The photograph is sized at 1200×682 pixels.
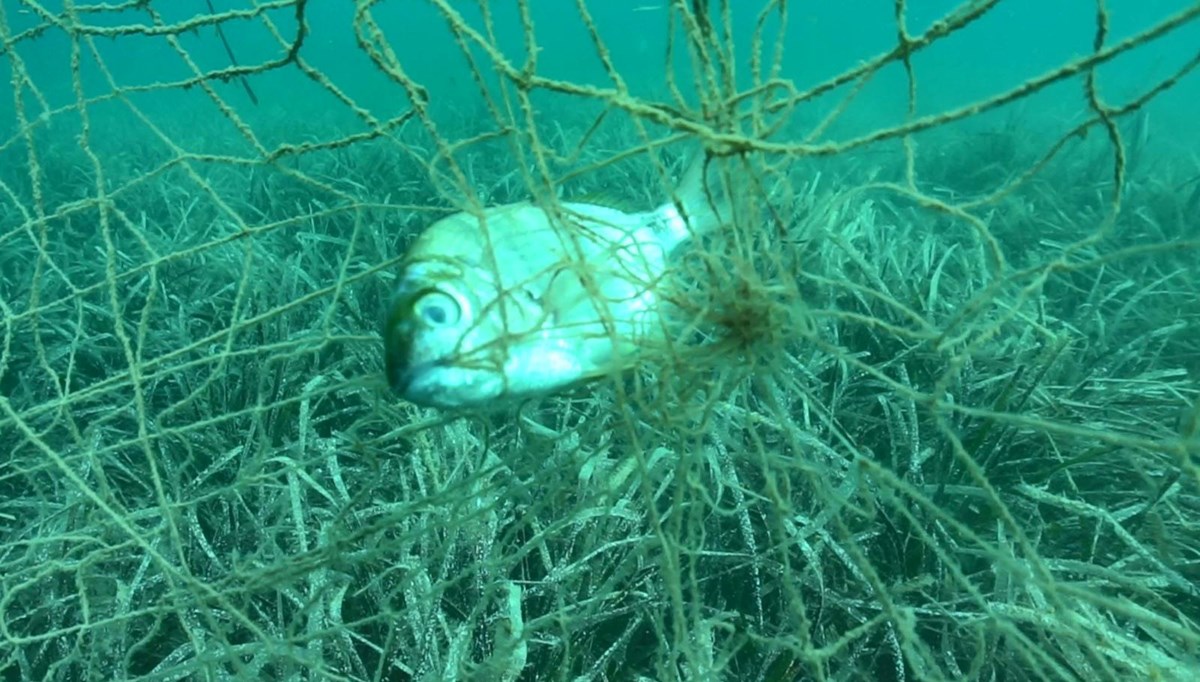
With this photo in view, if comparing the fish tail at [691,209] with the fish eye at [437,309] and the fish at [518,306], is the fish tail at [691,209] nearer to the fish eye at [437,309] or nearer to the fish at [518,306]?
the fish at [518,306]

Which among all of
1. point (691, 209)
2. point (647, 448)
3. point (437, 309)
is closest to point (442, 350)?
point (437, 309)

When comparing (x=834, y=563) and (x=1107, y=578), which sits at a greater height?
(x=834, y=563)

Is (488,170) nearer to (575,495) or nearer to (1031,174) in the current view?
(575,495)

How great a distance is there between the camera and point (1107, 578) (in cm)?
202

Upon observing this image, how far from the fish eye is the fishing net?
0.16 m

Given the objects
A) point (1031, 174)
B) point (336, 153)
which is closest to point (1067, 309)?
point (1031, 174)

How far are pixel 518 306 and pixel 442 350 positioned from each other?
0.15 m

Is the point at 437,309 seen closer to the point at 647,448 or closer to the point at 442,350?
the point at 442,350

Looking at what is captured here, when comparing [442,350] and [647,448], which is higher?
[442,350]

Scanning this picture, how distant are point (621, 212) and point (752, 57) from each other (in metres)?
0.44

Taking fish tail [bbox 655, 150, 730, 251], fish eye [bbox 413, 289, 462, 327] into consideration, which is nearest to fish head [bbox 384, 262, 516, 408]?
fish eye [bbox 413, 289, 462, 327]

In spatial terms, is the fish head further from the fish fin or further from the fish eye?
the fish fin

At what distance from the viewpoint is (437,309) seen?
4.26ft

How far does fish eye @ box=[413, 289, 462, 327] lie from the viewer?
1288 mm
